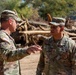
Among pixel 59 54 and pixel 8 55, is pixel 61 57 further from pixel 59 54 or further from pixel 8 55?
pixel 8 55

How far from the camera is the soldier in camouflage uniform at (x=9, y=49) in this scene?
3395 mm

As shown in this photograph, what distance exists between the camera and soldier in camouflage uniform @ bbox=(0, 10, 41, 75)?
134 inches

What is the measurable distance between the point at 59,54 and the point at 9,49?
119cm

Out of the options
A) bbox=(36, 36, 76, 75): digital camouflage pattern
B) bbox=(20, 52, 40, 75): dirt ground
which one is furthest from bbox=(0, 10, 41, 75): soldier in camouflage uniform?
bbox=(20, 52, 40, 75): dirt ground

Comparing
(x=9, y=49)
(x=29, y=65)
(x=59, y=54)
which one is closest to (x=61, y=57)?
(x=59, y=54)

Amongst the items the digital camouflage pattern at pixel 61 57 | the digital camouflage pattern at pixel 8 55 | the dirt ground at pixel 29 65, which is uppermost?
the digital camouflage pattern at pixel 8 55

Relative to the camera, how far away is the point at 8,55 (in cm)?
344

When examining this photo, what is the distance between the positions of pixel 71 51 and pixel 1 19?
1.21 meters

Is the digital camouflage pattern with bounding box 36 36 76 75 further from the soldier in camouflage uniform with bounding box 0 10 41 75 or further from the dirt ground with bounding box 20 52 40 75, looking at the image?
the dirt ground with bounding box 20 52 40 75

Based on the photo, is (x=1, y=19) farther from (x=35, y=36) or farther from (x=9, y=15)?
(x=35, y=36)

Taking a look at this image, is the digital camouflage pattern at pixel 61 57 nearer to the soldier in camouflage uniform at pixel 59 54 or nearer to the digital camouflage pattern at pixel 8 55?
the soldier in camouflage uniform at pixel 59 54

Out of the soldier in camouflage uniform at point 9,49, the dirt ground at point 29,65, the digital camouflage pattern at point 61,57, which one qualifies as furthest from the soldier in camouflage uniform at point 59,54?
the dirt ground at point 29,65

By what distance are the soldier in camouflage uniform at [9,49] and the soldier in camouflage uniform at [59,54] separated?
0.65 m

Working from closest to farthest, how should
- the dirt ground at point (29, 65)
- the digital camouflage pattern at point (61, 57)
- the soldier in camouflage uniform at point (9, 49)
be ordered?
the soldier in camouflage uniform at point (9, 49), the digital camouflage pattern at point (61, 57), the dirt ground at point (29, 65)
